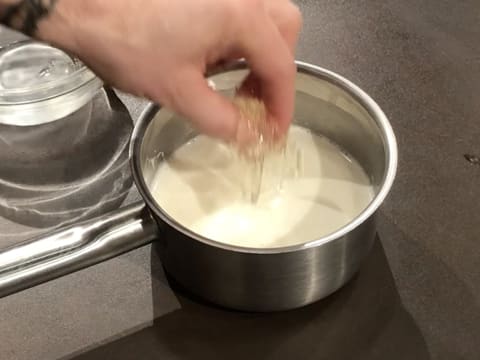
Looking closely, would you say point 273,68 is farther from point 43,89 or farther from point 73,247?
point 43,89

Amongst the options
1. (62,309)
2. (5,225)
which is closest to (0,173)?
(5,225)

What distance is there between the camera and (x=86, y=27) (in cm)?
48

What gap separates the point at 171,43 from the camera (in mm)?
478

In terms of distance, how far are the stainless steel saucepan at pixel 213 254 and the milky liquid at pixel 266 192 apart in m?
0.05

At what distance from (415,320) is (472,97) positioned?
29 cm

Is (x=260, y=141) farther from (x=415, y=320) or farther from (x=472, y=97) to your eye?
(x=472, y=97)

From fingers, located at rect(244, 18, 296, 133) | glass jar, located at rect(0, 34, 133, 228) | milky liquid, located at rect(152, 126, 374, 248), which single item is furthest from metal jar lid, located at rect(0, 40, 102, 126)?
fingers, located at rect(244, 18, 296, 133)

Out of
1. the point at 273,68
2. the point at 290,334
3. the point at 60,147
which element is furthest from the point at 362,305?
the point at 60,147

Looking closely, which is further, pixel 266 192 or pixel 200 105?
pixel 266 192

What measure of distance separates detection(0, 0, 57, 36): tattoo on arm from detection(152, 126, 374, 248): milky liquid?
206 millimetres

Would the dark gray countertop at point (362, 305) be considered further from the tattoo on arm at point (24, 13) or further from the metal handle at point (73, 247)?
the tattoo on arm at point (24, 13)

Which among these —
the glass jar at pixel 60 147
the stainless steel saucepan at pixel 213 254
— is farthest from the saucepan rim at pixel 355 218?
the glass jar at pixel 60 147

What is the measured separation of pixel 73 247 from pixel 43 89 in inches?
9.7

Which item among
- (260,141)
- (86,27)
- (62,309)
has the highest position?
(86,27)
